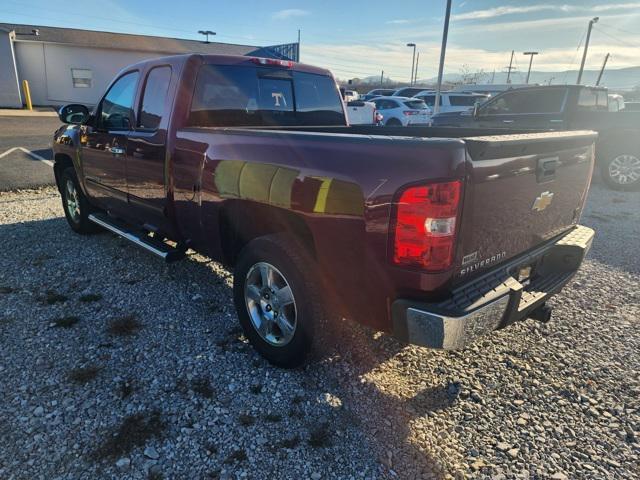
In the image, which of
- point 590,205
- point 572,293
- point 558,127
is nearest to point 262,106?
point 572,293

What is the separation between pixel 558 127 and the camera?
8.84 metres

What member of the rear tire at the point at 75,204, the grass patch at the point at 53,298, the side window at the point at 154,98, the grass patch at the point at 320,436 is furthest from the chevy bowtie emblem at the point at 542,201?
the rear tire at the point at 75,204

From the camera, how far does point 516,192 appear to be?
2416mm

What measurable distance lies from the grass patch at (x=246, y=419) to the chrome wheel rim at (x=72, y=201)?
13.7 feet

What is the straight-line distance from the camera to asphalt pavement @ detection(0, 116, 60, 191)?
8594mm

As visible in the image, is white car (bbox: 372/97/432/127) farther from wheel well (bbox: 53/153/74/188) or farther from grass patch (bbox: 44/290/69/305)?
grass patch (bbox: 44/290/69/305)

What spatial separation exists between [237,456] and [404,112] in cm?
1663

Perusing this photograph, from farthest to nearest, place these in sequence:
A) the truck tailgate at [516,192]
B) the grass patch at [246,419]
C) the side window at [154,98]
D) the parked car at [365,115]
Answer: the parked car at [365,115]
the side window at [154,98]
the grass patch at [246,419]
the truck tailgate at [516,192]

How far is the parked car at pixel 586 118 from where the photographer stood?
8.41 m

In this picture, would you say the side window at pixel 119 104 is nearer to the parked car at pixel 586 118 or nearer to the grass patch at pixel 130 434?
the grass patch at pixel 130 434

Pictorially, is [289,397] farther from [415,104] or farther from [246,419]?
[415,104]

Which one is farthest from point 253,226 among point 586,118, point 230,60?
point 586,118

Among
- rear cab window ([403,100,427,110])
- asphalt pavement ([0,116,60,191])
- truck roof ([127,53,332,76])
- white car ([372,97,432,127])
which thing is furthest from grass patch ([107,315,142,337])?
rear cab window ([403,100,427,110])

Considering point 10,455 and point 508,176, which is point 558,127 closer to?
point 508,176
